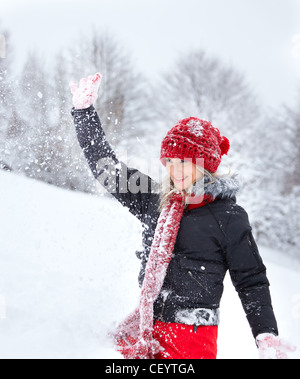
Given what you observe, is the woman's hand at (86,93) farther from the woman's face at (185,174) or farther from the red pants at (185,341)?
the red pants at (185,341)

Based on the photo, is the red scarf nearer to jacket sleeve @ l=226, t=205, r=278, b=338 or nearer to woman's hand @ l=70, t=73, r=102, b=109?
jacket sleeve @ l=226, t=205, r=278, b=338

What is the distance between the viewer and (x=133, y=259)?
12.9ft

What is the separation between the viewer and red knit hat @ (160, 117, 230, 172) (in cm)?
178

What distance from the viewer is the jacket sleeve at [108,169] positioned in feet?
6.51

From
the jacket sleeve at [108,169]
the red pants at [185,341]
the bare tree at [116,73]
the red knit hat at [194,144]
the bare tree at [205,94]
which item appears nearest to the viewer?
the red pants at [185,341]

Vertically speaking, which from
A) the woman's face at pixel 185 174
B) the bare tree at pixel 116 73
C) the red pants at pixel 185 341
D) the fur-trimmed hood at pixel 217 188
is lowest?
the red pants at pixel 185 341

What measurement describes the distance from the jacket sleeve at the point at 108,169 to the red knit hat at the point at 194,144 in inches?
9.3

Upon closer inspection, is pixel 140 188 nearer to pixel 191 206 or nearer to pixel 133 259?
pixel 191 206

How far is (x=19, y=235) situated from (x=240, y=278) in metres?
2.48

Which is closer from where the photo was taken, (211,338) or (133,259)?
(211,338)

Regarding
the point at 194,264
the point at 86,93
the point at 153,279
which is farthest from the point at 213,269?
the point at 86,93

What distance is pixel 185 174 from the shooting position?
183cm

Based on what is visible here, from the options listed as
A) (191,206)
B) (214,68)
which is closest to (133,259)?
(191,206)

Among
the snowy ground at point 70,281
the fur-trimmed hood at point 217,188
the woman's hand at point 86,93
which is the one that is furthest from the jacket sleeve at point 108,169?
the snowy ground at point 70,281
